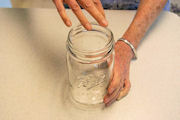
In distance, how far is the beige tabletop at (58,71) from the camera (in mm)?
503

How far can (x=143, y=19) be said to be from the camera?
69cm

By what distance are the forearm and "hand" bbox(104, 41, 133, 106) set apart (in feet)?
0.17

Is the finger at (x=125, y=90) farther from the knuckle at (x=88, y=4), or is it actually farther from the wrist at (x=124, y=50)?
the knuckle at (x=88, y=4)

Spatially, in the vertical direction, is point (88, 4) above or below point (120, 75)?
above

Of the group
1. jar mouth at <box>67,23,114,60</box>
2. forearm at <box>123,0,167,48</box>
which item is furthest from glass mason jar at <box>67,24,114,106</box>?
forearm at <box>123,0,167,48</box>

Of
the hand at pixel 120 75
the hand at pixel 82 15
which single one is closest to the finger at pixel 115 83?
the hand at pixel 120 75

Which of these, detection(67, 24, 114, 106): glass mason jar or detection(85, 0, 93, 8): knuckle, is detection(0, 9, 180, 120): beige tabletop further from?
detection(85, 0, 93, 8): knuckle

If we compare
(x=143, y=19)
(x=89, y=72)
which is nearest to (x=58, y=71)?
(x=89, y=72)

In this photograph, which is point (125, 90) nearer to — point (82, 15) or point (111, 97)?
point (111, 97)

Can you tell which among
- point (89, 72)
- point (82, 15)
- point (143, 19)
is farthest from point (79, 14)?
point (143, 19)

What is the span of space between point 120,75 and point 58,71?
18 centimetres

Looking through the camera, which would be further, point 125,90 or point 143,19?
point 143,19

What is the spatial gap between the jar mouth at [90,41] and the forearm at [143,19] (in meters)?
0.14

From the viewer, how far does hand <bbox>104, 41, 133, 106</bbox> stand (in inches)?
Result: 19.7
